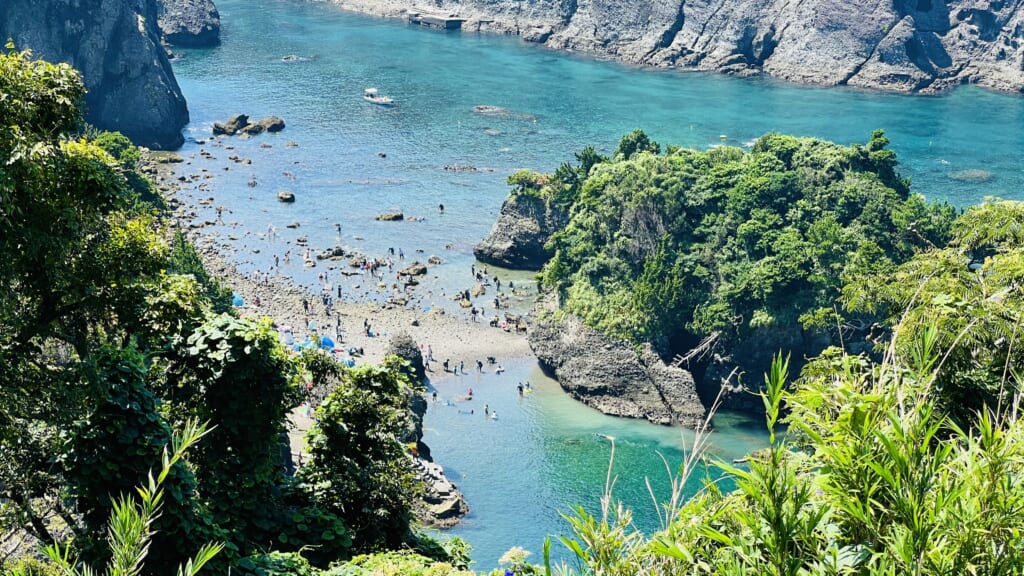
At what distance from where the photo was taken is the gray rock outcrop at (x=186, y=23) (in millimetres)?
125312

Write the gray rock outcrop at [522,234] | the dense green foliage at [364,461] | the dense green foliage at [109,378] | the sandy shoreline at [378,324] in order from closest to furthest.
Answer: the dense green foliage at [109,378]
the dense green foliage at [364,461]
the sandy shoreline at [378,324]
the gray rock outcrop at [522,234]

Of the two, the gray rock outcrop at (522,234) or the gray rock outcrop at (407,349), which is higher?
the gray rock outcrop at (522,234)

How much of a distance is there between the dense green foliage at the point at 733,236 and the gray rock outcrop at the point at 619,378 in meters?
0.97

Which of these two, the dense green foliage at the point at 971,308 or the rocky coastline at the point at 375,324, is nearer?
the dense green foliage at the point at 971,308

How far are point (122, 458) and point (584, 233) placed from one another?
144ft

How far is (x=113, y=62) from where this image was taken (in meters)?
95.1

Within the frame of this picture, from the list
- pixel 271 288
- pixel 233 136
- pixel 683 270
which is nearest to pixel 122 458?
pixel 683 270

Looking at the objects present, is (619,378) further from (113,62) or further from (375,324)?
(113,62)

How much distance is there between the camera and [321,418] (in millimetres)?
23016

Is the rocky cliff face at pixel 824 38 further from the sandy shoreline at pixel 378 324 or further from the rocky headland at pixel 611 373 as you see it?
the rocky headland at pixel 611 373

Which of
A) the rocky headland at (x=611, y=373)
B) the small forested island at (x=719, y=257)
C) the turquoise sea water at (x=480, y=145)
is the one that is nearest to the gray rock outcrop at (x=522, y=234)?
the turquoise sea water at (x=480, y=145)

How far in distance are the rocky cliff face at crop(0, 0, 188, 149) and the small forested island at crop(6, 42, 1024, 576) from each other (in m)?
75.3

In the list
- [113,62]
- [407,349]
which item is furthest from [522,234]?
[113,62]

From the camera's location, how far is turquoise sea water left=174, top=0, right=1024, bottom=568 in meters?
50.9
